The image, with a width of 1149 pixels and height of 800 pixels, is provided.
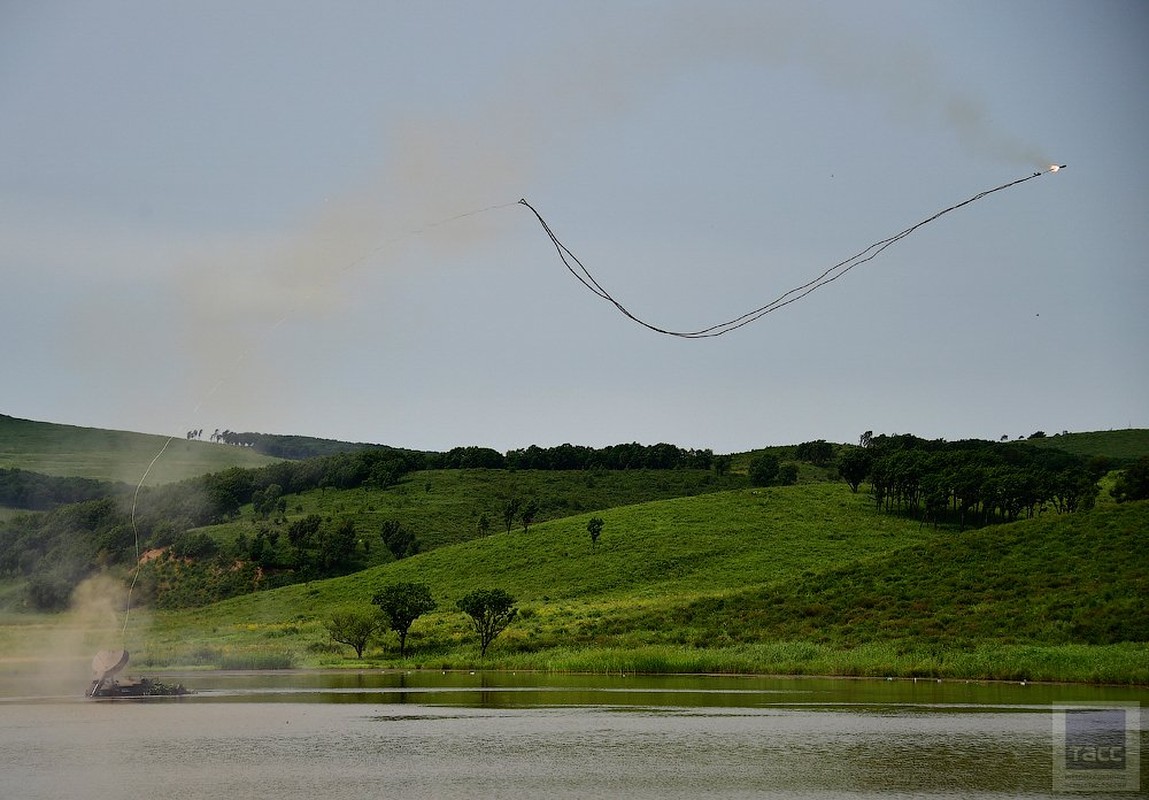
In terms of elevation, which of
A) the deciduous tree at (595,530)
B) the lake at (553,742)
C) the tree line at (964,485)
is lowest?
the lake at (553,742)

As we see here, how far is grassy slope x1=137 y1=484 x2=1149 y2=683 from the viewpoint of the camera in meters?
72.1

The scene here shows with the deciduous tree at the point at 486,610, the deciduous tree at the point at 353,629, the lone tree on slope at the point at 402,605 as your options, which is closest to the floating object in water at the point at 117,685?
the deciduous tree at the point at 486,610

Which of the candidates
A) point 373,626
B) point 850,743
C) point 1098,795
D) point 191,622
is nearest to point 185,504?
point 191,622

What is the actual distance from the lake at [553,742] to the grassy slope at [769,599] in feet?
33.1

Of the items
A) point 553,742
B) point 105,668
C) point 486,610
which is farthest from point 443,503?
point 553,742

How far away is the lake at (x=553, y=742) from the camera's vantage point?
108 ft

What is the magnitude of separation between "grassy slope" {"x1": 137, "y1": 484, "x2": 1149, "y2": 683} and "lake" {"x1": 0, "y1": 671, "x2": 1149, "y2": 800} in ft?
33.1

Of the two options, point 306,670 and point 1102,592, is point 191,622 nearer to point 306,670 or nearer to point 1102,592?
point 306,670

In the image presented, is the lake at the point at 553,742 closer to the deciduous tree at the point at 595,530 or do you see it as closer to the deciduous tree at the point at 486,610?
the deciduous tree at the point at 486,610

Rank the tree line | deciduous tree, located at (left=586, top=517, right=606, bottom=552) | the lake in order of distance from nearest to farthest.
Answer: the lake < the tree line < deciduous tree, located at (left=586, top=517, right=606, bottom=552)

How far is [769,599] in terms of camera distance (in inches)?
3696

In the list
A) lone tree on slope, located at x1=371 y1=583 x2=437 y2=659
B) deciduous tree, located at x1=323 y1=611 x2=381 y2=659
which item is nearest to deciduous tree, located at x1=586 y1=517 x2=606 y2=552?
deciduous tree, located at x1=323 y1=611 x2=381 y2=659

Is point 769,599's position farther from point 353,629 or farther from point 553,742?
point 553,742

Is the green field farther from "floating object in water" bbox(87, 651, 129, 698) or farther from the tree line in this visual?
"floating object in water" bbox(87, 651, 129, 698)
